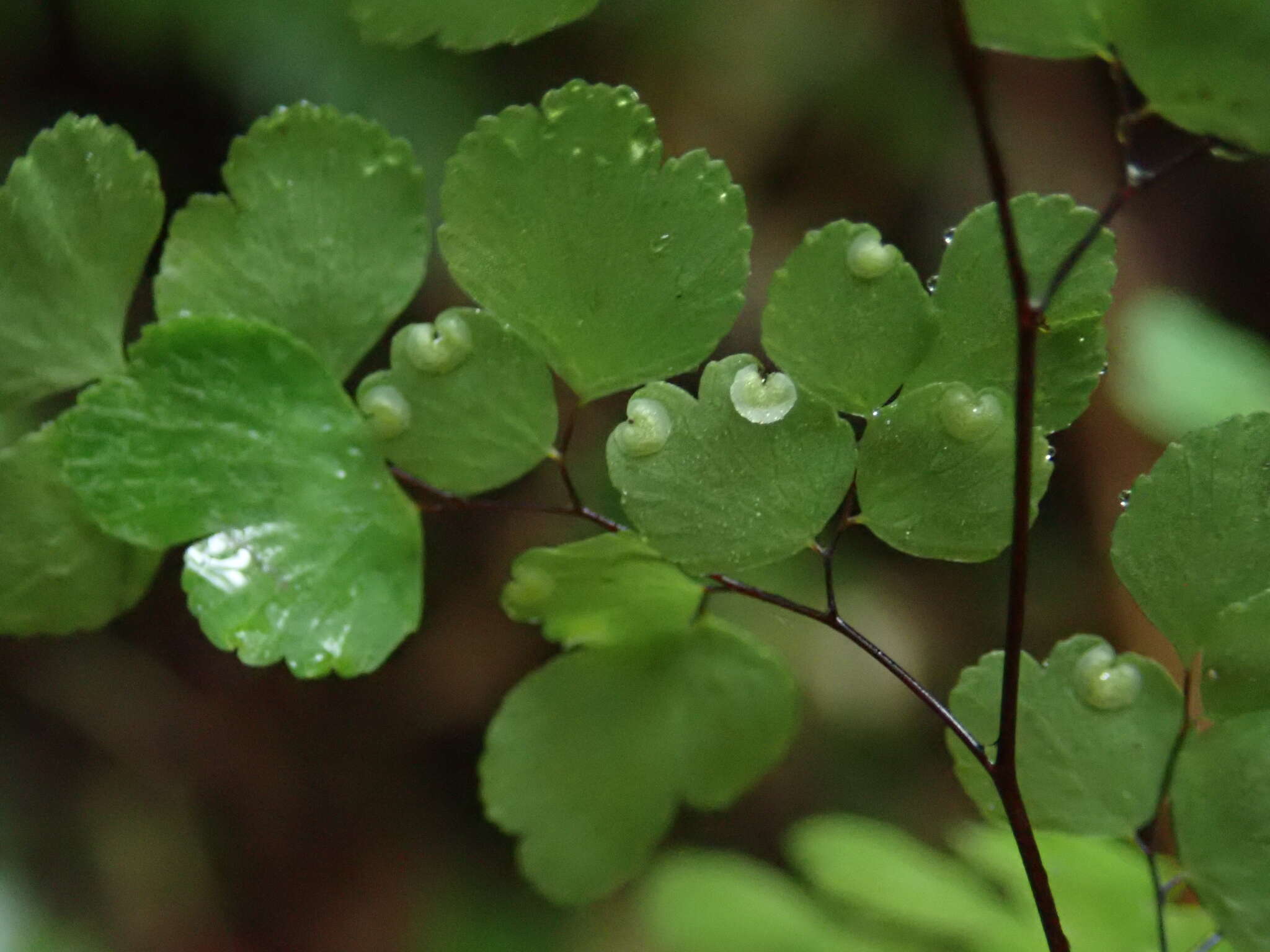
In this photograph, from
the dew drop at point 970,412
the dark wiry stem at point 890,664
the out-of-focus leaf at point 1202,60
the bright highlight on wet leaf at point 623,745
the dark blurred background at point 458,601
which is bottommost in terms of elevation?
Answer: the dark blurred background at point 458,601

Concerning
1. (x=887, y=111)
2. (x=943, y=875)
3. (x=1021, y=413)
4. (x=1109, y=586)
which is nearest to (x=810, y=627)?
(x=1109, y=586)

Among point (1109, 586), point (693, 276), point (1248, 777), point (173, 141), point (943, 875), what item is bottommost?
point (1109, 586)

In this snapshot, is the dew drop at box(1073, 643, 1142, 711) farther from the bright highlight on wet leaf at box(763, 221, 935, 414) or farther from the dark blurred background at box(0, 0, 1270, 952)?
the dark blurred background at box(0, 0, 1270, 952)

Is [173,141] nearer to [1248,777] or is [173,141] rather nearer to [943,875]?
[943,875]

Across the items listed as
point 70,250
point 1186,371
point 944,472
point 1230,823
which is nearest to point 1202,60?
point 944,472

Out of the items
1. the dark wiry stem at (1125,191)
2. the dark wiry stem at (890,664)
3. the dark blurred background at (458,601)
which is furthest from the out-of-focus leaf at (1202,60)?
the dark blurred background at (458,601)

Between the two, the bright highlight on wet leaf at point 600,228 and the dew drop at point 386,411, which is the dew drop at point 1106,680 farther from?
the dew drop at point 386,411

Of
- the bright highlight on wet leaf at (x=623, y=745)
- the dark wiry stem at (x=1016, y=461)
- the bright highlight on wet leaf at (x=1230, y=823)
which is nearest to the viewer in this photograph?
the dark wiry stem at (x=1016, y=461)
